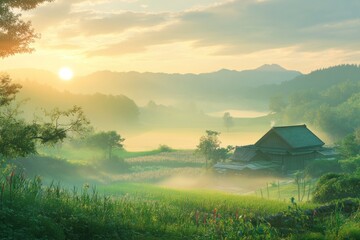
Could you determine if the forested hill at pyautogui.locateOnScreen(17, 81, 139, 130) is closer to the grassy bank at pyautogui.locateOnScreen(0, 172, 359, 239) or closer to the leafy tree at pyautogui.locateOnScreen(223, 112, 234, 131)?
the leafy tree at pyautogui.locateOnScreen(223, 112, 234, 131)

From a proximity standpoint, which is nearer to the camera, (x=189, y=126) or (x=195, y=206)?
(x=195, y=206)

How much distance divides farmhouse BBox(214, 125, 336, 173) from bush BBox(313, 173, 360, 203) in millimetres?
26590

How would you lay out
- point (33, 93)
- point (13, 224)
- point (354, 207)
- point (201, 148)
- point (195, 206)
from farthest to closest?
point (33, 93) → point (201, 148) → point (195, 206) → point (354, 207) → point (13, 224)

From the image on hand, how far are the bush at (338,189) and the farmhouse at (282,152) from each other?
1047 inches

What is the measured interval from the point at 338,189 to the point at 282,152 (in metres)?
30.2

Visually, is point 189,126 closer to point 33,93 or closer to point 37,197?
point 33,93

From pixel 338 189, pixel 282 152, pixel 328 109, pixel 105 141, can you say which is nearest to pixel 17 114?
pixel 338 189

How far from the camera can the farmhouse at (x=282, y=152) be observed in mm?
56156

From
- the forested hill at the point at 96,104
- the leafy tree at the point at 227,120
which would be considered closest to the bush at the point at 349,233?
the forested hill at the point at 96,104

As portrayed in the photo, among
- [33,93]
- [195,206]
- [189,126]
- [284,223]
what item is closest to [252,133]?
[189,126]

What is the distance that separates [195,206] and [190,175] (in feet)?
99.8

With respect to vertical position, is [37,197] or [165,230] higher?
[37,197]

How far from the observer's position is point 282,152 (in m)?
56.8

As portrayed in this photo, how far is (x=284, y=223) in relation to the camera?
50.1 feet
